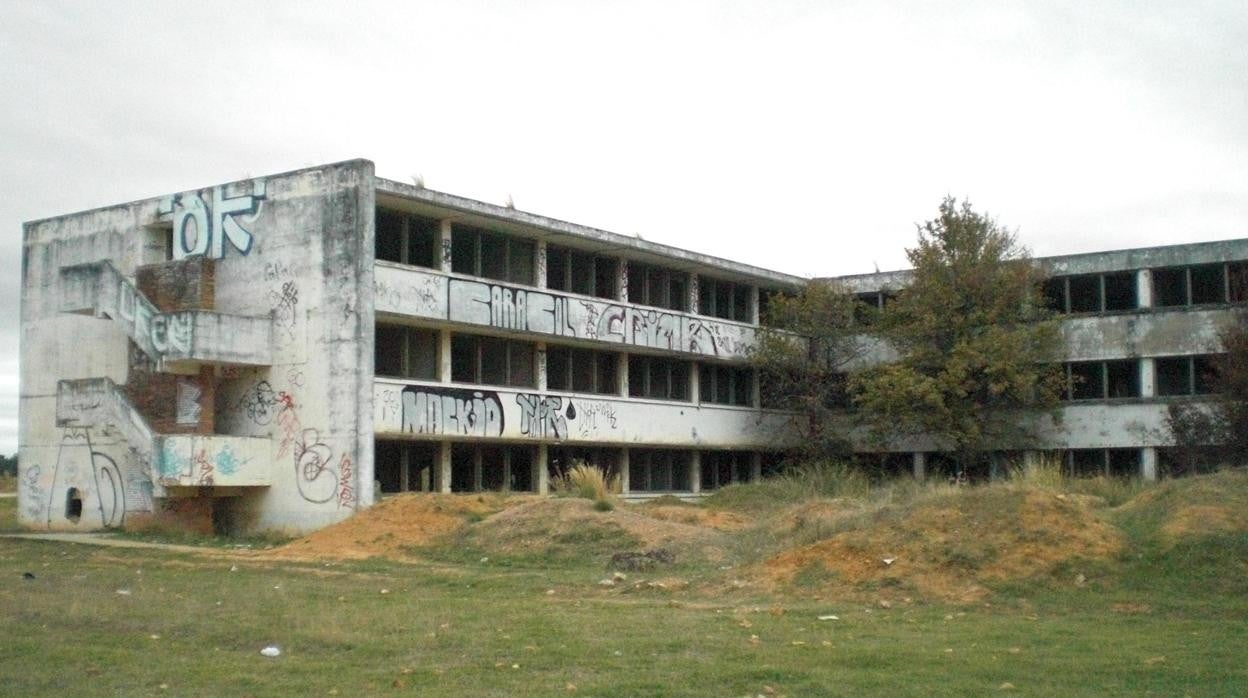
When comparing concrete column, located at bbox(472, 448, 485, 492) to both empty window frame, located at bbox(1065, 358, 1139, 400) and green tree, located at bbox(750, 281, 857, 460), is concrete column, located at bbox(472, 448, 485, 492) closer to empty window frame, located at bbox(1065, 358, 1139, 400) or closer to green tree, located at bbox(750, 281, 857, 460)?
green tree, located at bbox(750, 281, 857, 460)

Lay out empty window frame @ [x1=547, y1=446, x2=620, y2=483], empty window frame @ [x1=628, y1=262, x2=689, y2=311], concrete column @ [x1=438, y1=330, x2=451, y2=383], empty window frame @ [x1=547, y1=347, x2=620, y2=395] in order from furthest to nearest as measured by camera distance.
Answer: empty window frame @ [x1=628, y1=262, x2=689, y2=311], empty window frame @ [x1=547, y1=347, x2=620, y2=395], empty window frame @ [x1=547, y1=446, x2=620, y2=483], concrete column @ [x1=438, y1=330, x2=451, y2=383]

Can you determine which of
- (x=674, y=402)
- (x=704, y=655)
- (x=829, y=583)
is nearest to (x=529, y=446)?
(x=674, y=402)

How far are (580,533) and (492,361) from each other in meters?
12.4

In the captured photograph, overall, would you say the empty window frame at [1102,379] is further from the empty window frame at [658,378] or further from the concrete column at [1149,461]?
the empty window frame at [658,378]

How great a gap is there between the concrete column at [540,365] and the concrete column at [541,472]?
1.86 metres

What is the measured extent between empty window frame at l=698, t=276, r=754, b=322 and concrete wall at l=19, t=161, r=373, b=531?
17.1 m

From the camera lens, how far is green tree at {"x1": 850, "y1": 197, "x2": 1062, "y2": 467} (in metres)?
41.1

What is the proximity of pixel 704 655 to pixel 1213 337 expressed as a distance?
34178 mm

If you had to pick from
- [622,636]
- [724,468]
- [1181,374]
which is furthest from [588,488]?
[1181,374]

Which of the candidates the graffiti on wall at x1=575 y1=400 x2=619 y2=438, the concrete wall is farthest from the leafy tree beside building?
the concrete wall

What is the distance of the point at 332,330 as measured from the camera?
102ft

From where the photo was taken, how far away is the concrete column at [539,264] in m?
36.9

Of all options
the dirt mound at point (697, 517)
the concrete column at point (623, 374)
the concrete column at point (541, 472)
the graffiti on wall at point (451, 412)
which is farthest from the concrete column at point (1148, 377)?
the graffiti on wall at point (451, 412)

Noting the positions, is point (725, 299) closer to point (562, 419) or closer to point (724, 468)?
point (724, 468)
